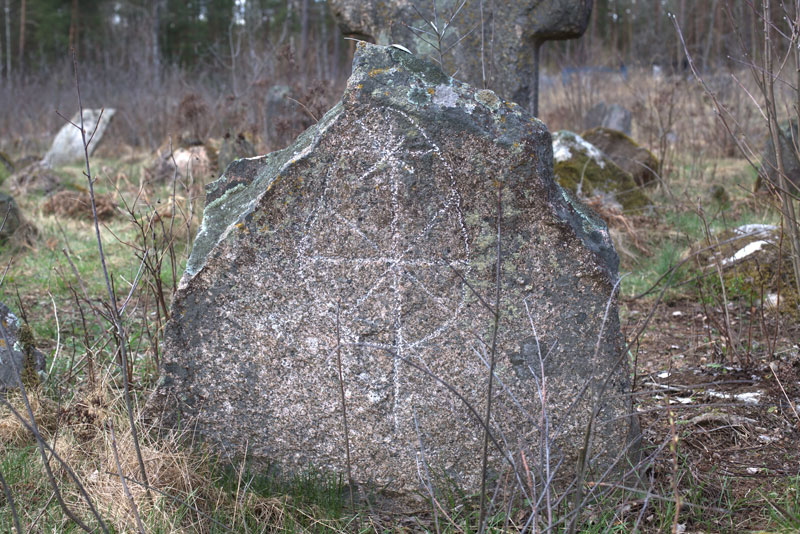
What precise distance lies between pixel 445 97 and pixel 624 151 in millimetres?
4882

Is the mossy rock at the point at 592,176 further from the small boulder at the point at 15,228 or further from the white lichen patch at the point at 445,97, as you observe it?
the small boulder at the point at 15,228

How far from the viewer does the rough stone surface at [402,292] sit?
196cm

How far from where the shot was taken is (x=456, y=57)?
4590mm

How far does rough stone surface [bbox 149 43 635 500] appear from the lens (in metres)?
1.96

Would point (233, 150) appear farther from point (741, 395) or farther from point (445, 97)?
point (741, 395)

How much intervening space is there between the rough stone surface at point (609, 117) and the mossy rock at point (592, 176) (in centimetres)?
353

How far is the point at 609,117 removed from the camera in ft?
29.3

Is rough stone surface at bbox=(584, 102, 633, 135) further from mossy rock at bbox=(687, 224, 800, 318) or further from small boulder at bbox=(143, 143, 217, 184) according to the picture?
mossy rock at bbox=(687, 224, 800, 318)

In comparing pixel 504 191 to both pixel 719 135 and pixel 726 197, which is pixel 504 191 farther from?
pixel 719 135

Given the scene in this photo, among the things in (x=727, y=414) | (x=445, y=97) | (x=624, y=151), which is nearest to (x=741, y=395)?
(x=727, y=414)

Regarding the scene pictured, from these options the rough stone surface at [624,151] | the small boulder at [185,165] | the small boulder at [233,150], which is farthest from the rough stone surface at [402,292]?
the rough stone surface at [624,151]

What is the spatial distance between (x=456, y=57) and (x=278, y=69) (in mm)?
5859

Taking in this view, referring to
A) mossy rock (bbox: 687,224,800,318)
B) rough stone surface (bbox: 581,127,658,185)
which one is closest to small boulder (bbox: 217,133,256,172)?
rough stone surface (bbox: 581,127,658,185)

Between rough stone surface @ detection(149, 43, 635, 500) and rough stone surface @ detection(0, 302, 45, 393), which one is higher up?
rough stone surface @ detection(149, 43, 635, 500)
